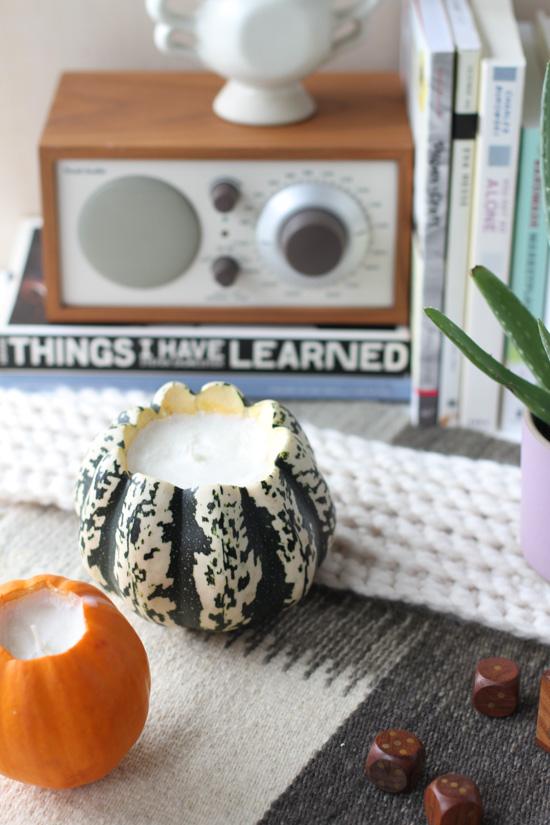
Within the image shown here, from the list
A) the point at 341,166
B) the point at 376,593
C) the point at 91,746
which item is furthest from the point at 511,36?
the point at 91,746

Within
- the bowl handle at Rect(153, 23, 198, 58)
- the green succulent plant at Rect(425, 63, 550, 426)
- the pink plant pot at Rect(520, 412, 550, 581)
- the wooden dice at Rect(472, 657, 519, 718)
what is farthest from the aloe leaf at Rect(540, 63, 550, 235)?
the bowl handle at Rect(153, 23, 198, 58)

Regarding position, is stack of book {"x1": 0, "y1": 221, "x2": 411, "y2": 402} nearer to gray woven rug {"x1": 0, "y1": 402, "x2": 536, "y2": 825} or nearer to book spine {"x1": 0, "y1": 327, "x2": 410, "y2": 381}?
book spine {"x1": 0, "y1": 327, "x2": 410, "y2": 381}

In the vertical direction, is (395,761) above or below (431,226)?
below

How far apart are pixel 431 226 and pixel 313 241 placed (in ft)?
0.30

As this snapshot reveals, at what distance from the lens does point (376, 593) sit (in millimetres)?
726

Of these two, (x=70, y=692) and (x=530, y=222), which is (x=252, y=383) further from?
(x=70, y=692)

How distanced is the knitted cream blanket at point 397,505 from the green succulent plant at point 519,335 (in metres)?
0.10

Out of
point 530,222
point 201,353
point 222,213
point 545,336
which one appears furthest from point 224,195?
point 545,336

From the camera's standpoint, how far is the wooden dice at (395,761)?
590 millimetres

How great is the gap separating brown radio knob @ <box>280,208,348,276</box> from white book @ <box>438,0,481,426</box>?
0.09 metres

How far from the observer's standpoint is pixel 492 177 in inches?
34.0

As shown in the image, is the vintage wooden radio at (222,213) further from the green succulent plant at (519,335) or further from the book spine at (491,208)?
the green succulent plant at (519,335)

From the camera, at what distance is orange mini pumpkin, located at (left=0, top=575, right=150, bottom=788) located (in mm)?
562

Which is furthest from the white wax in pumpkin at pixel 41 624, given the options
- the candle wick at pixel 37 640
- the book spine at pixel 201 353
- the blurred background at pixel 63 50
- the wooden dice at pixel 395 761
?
the blurred background at pixel 63 50
